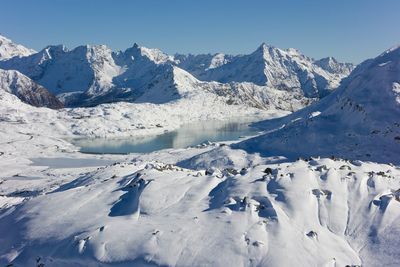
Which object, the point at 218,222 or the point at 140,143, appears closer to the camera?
the point at 218,222

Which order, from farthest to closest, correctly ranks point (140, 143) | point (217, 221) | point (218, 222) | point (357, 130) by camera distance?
point (140, 143)
point (357, 130)
point (217, 221)
point (218, 222)

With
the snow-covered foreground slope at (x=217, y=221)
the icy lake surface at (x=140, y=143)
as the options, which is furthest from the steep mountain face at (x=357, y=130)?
the icy lake surface at (x=140, y=143)

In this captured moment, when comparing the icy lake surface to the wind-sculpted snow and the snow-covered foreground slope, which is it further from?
the wind-sculpted snow

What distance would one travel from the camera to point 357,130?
59281 millimetres

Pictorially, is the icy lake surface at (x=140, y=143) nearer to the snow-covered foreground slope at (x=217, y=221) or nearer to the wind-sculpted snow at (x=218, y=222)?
the snow-covered foreground slope at (x=217, y=221)

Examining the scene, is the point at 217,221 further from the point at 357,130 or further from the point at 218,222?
the point at 357,130

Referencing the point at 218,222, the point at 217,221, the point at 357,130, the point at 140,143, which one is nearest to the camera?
the point at 218,222

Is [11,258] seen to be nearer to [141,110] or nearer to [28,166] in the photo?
[28,166]

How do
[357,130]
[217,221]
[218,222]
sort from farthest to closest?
[357,130] → [217,221] → [218,222]

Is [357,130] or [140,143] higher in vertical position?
[357,130]

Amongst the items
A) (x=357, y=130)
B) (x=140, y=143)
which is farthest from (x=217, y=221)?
(x=140, y=143)

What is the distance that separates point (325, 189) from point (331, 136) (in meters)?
36.9

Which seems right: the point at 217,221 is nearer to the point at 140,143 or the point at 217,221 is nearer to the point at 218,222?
the point at 218,222

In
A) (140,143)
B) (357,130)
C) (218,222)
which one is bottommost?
(140,143)
